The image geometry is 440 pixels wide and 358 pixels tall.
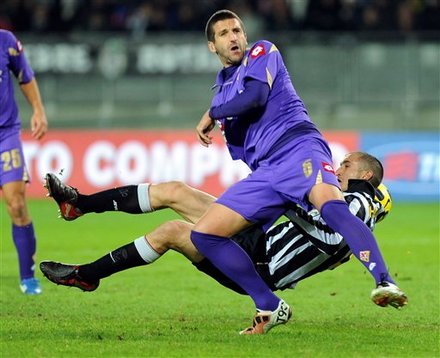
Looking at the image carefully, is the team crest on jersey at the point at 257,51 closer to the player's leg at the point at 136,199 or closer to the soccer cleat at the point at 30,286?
the player's leg at the point at 136,199

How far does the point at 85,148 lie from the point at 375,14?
6.73 meters

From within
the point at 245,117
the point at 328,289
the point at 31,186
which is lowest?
the point at 31,186

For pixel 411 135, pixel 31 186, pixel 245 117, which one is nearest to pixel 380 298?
pixel 245 117

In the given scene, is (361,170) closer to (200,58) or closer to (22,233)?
(22,233)

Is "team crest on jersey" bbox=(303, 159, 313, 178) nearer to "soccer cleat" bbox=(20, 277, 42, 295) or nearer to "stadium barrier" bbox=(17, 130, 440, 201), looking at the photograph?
"soccer cleat" bbox=(20, 277, 42, 295)

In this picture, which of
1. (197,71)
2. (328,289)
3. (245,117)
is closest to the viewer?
(245,117)

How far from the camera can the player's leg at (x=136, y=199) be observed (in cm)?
768

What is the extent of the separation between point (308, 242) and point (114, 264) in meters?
1.37

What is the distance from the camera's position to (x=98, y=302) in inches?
367

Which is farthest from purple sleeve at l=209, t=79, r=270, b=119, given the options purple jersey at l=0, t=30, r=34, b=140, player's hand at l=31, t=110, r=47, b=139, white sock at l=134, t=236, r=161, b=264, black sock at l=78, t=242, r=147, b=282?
purple jersey at l=0, t=30, r=34, b=140

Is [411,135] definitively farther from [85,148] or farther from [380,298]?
[380,298]

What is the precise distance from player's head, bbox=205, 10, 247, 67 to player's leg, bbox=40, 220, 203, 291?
1209 mm

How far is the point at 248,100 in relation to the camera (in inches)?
279

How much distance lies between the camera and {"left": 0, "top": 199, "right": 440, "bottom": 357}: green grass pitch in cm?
678
